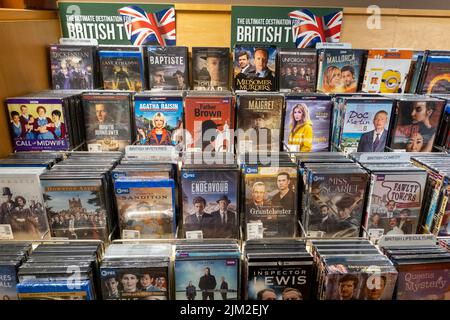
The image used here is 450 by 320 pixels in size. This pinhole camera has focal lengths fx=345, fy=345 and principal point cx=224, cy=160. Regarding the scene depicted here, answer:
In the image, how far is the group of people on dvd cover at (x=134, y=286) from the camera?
1.41 meters

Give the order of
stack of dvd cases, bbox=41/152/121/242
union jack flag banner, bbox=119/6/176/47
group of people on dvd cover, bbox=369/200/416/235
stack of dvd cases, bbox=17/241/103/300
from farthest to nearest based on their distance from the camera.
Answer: union jack flag banner, bbox=119/6/176/47, group of people on dvd cover, bbox=369/200/416/235, stack of dvd cases, bbox=41/152/121/242, stack of dvd cases, bbox=17/241/103/300

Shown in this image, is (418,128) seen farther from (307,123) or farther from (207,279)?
(207,279)

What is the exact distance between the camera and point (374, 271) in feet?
4.50

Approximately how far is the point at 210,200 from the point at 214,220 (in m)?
0.10

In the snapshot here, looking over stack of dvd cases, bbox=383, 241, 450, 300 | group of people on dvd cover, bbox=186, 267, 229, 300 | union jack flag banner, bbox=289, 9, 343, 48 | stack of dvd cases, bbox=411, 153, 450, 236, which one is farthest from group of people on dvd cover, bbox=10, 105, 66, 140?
stack of dvd cases, bbox=411, 153, 450, 236

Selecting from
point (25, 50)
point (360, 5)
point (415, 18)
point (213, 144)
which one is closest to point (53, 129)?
point (25, 50)

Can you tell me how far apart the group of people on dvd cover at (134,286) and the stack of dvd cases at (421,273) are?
97 cm

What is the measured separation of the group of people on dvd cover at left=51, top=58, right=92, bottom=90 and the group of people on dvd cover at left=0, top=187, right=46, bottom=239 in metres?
0.88

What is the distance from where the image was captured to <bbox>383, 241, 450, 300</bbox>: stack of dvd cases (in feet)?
4.64

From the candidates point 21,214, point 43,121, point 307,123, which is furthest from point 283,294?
point 43,121

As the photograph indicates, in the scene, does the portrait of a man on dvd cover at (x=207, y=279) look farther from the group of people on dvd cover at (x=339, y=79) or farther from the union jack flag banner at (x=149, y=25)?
the union jack flag banner at (x=149, y=25)

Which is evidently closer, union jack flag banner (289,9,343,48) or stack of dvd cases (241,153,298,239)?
stack of dvd cases (241,153,298,239)

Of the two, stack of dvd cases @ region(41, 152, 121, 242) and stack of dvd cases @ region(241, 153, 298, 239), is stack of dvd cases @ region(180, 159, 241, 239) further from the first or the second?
stack of dvd cases @ region(41, 152, 121, 242)

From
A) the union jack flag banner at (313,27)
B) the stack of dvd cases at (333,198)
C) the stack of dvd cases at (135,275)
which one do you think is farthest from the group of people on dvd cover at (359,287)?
the union jack flag banner at (313,27)
